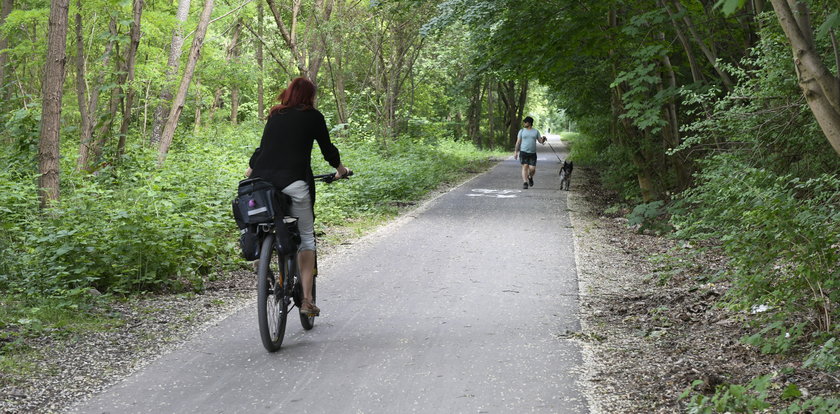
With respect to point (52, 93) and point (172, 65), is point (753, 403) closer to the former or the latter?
point (52, 93)

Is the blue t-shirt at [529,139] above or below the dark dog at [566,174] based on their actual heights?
above

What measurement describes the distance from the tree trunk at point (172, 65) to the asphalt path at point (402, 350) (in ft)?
29.4

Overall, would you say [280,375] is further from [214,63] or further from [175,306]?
[214,63]

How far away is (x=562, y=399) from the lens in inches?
179

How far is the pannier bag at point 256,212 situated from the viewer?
5465 millimetres

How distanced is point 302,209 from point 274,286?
662 mm

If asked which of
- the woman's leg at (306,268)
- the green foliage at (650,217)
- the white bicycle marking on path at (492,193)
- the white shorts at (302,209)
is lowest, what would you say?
the white bicycle marking on path at (492,193)

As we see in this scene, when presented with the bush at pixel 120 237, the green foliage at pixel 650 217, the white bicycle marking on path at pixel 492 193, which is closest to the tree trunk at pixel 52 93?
the bush at pixel 120 237

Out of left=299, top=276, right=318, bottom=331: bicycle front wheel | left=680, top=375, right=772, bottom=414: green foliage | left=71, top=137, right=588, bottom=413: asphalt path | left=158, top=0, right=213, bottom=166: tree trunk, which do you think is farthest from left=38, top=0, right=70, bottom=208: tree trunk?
left=680, top=375, right=772, bottom=414: green foliage

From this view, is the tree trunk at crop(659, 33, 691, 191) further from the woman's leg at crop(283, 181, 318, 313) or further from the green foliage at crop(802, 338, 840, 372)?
the green foliage at crop(802, 338, 840, 372)

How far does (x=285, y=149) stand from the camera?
568 cm

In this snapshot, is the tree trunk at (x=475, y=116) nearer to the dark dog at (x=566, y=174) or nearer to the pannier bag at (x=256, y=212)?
the dark dog at (x=566, y=174)

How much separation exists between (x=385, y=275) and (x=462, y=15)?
808cm

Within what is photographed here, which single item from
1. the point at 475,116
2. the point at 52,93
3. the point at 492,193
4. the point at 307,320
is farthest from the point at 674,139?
the point at 475,116
